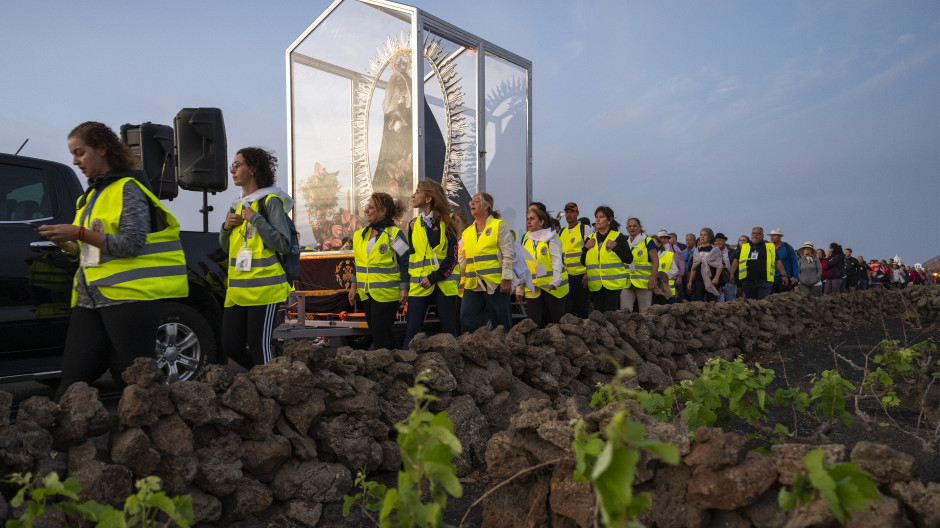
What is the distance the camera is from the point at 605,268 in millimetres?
8055

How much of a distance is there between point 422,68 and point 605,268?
317 centimetres

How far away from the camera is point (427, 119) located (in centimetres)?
758

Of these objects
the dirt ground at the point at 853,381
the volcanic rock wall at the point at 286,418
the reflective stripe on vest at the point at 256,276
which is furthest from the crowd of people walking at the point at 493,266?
the dirt ground at the point at 853,381

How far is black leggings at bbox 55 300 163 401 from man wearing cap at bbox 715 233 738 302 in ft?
38.4

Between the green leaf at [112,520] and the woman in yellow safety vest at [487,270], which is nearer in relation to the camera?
the green leaf at [112,520]

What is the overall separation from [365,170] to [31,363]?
4371 mm

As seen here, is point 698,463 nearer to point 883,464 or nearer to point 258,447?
point 883,464

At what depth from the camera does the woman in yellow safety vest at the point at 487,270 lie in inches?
229

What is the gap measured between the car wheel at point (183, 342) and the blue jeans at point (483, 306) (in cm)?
211

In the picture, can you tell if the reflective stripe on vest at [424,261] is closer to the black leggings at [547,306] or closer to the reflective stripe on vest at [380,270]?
the reflective stripe on vest at [380,270]

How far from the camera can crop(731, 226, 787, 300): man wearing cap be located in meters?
12.5

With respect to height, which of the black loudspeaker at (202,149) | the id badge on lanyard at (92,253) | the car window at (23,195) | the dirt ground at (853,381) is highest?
the black loudspeaker at (202,149)

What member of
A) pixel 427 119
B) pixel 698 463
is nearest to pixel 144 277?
pixel 698 463

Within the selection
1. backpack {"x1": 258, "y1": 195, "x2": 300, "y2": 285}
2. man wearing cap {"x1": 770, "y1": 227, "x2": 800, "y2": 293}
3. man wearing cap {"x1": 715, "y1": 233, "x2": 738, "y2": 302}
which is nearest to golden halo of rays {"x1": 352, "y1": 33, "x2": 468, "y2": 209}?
backpack {"x1": 258, "y1": 195, "x2": 300, "y2": 285}
